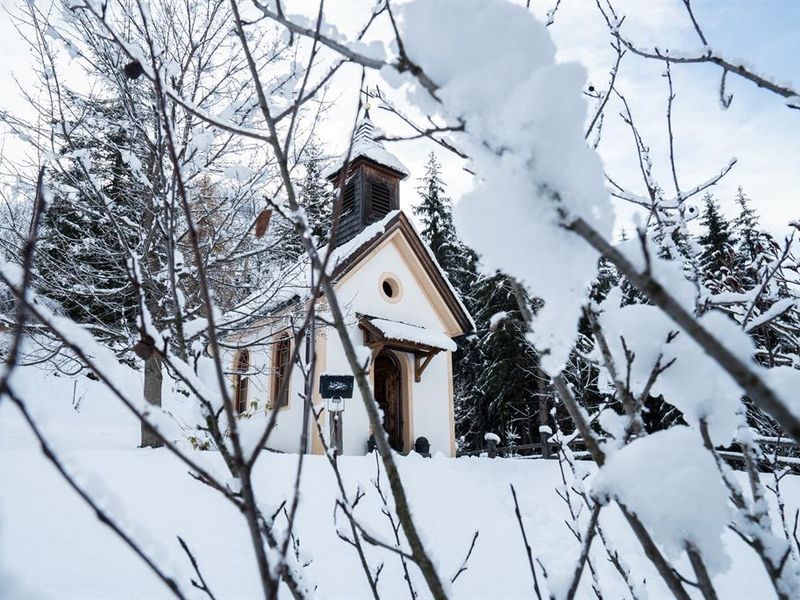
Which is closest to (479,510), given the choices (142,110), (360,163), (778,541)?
A: (778,541)

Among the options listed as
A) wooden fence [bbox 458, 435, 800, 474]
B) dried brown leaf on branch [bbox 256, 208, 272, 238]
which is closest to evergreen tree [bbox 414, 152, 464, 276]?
wooden fence [bbox 458, 435, 800, 474]

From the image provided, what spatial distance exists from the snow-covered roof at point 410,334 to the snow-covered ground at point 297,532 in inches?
126

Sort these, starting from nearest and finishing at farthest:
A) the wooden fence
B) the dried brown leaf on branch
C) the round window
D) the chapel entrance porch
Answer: the dried brown leaf on branch < the wooden fence < the chapel entrance porch < the round window

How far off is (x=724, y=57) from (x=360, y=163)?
36.0ft

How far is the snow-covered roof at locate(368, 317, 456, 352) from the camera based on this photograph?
9.67 metres

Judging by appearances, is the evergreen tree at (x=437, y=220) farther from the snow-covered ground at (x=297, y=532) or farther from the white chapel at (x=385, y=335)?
the snow-covered ground at (x=297, y=532)

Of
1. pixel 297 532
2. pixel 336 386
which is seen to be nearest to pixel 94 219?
pixel 336 386

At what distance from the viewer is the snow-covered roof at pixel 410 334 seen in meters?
9.67

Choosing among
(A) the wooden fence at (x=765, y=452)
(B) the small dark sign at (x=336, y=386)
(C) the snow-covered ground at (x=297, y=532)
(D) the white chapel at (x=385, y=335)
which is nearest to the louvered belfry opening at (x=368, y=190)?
(D) the white chapel at (x=385, y=335)

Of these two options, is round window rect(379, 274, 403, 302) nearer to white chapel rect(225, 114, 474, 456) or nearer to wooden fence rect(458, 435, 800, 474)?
white chapel rect(225, 114, 474, 456)

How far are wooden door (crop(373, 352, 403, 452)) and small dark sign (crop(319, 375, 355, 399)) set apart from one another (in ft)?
15.7

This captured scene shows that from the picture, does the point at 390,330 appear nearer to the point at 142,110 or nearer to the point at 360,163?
the point at 360,163

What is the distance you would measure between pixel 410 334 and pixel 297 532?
6.11 metres

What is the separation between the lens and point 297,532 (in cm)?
428
